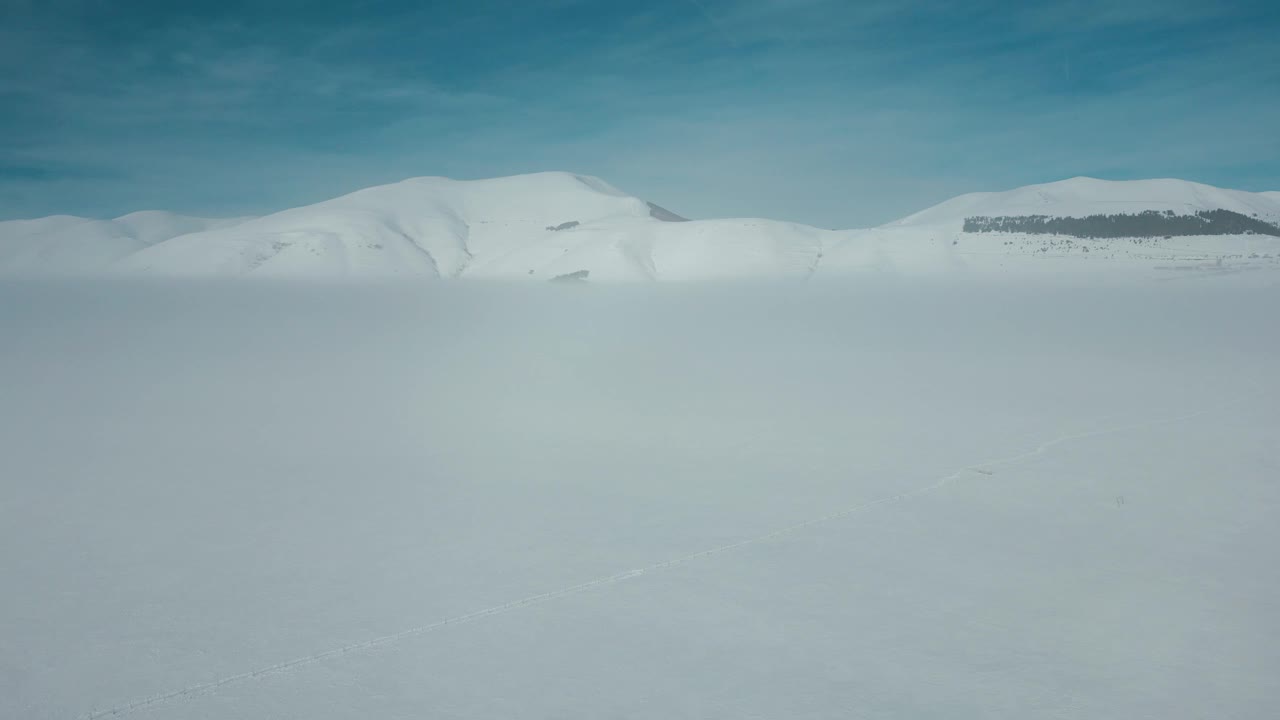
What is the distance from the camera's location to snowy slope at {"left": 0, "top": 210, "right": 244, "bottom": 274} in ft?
342

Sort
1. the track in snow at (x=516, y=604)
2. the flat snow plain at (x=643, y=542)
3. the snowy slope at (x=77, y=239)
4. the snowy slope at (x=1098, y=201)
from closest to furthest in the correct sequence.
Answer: the track in snow at (x=516, y=604)
the flat snow plain at (x=643, y=542)
the snowy slope at (x=1098, y=201)
the snowy slope at (x=77, y=239)

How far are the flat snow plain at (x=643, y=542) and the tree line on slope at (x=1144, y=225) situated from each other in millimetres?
54873

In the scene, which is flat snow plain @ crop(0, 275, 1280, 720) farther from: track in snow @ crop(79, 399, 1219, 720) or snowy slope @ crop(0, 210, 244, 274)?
snowy slope @ crop(0, 210, 244, 274)

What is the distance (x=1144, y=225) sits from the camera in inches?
2623

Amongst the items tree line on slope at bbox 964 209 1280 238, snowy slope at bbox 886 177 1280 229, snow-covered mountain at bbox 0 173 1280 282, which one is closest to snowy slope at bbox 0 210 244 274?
snow-covered mountain at bbox 0 173 1280 282

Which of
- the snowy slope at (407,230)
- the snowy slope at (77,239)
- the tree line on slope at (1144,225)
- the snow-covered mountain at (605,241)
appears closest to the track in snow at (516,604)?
the snow-covered mountain at (605,241)

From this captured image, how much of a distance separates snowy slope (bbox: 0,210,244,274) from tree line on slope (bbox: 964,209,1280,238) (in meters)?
105

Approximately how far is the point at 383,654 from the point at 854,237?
74.0m

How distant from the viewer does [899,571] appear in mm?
7695


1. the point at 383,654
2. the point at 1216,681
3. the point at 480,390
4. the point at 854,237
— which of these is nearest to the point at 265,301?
the point at 480,390

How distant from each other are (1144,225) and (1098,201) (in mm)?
27295

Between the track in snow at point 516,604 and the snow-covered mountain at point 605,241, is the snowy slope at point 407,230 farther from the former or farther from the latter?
the track in snow at point 516,604

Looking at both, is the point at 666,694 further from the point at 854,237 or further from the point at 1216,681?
the point at 854,237

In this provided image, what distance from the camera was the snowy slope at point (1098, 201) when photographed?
3061 inches
